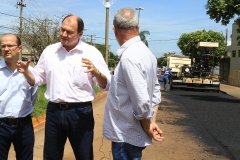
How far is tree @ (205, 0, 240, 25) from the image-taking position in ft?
52.2

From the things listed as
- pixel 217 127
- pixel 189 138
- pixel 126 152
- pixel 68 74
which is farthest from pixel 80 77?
pixel 217 127

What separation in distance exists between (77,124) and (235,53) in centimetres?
3772

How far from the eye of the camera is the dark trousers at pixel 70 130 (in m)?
3.44

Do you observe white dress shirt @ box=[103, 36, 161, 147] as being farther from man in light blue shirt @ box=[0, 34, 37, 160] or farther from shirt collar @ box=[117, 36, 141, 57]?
man in light blue shirt @ box=[0, 34, 37, 160]

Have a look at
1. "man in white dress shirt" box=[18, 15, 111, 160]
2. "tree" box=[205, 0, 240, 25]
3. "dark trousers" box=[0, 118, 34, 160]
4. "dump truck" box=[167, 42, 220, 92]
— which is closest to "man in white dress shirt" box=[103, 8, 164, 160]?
"man in white dress shirt" box=[18, 15, 111, 160]

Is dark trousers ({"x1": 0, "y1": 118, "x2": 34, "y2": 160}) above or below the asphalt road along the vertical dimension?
above

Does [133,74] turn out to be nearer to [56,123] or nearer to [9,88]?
[56,123]

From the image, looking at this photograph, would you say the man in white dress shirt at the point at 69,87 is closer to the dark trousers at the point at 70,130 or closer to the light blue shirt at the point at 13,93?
the dark trousers at the point at 70,130

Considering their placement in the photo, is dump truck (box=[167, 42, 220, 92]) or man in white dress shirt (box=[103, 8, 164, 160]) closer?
man in white dress shirt (box=[103, 8, 164, 160])

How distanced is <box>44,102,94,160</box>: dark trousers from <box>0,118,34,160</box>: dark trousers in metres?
0.24

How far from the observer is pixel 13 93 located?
3561 mm

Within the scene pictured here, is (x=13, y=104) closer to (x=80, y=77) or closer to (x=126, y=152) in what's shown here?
(x=80, y=77)

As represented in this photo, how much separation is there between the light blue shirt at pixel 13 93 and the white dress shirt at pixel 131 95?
1.08m

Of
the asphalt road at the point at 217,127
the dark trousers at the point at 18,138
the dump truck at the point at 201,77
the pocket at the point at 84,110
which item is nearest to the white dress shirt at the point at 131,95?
the pocket at the point at 84,110
